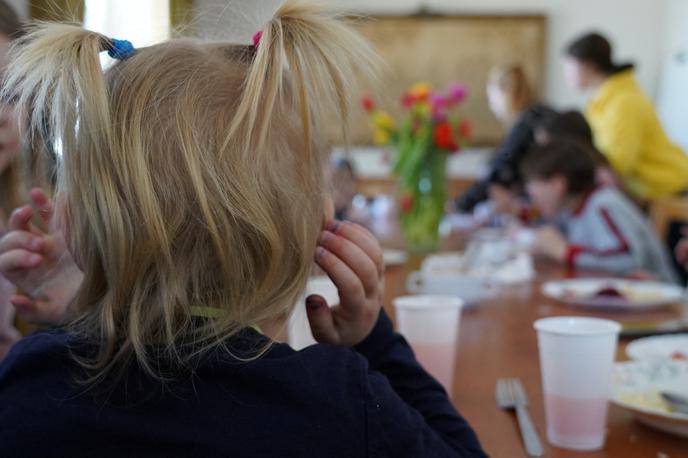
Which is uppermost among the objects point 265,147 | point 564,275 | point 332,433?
point 265,147

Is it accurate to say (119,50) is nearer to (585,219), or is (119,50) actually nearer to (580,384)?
(580,384)

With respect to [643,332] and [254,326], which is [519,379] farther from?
[254,326]

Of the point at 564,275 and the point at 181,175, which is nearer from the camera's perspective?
the point at 181,175

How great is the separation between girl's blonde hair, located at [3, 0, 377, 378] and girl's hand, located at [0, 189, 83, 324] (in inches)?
11.9

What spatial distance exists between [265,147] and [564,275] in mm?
1559

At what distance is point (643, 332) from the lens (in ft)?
4.25

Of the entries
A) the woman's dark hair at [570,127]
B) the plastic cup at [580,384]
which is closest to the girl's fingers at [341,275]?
the plastic cup at [580,384]

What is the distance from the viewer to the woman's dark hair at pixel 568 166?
2857 mm

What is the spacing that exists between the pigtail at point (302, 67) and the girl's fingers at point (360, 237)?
0.32 ft

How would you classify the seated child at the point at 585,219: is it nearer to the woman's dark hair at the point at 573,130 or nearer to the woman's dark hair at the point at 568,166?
the woman's dark hair at the point at 568,166

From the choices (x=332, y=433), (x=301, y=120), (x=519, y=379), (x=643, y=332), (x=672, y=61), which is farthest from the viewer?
(x=672, y=61)

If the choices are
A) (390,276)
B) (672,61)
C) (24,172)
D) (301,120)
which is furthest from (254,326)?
(672,61)

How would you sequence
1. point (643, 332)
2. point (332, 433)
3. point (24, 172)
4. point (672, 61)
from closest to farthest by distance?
point (332, 433) → point (643, 332) → point (24, 172) → point (672, 61)

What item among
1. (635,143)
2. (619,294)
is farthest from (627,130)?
(619,294)
